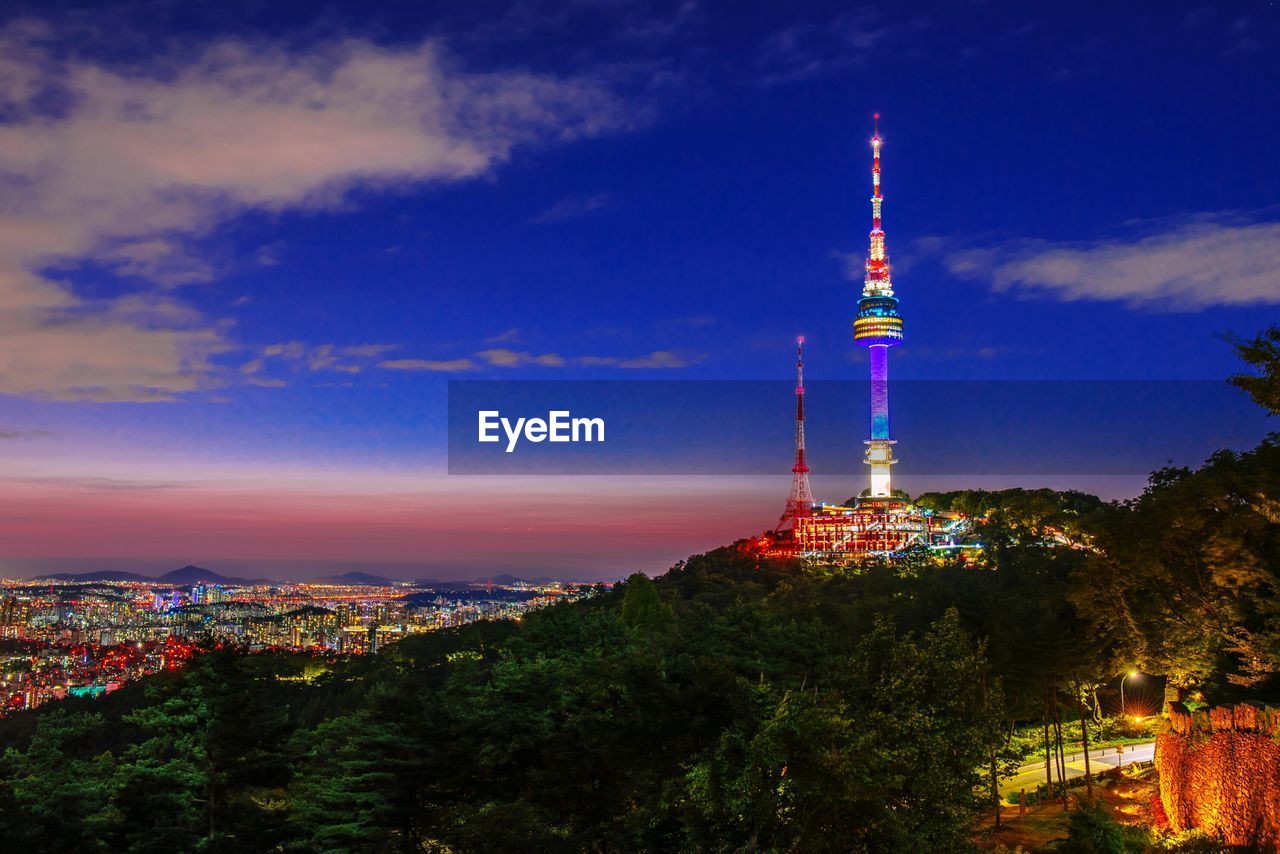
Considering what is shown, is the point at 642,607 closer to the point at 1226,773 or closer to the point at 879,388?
the point at 1226,773

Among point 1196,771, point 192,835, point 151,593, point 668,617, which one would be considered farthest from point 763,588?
point 151,593

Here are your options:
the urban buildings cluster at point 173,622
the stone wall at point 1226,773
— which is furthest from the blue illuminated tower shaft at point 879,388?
the stone wall at point 1226,773

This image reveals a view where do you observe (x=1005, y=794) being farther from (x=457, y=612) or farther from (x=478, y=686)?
(x=457, y=612)

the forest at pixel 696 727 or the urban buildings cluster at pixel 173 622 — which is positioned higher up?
the forest at pixel 696 727

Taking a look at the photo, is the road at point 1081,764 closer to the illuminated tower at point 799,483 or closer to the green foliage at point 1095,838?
the green foliage at point 1095,838

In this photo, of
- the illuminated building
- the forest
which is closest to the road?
the forest
